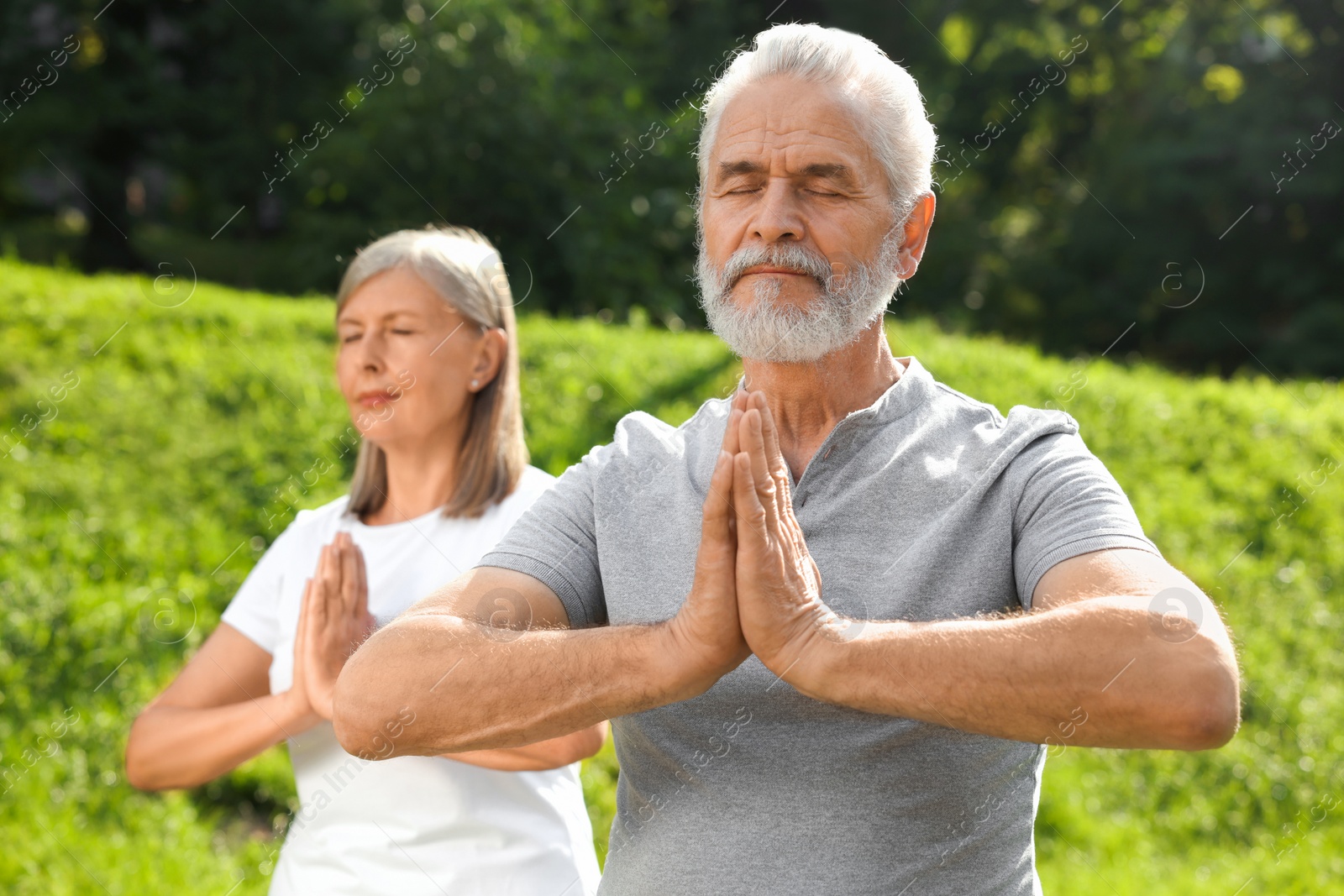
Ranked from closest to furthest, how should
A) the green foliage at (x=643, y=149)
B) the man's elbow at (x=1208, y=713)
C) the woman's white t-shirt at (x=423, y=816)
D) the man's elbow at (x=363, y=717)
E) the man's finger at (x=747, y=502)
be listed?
the man's elbow at (x=1208, y=713) → the man's finger at (x=747, y=502) → the man's elbow at (x=363, y=717) → the woman's white t-shirt at (x=423, y=816) → the green foliage at (x=643, y=149)

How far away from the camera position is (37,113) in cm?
1307

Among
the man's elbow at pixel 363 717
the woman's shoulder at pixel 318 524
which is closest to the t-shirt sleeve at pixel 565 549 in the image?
the man's elbow at pixel 363 717

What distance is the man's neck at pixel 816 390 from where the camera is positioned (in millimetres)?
2037

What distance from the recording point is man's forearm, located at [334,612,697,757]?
1.67 meters

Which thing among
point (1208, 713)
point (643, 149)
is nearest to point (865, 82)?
point (1208, 713)

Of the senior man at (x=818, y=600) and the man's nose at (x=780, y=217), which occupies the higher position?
the man's nose at (x=780, y=217)

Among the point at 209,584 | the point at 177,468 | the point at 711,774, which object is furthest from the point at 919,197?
the point at 177,468

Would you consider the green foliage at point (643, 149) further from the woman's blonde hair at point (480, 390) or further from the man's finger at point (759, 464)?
the man's finger at point (759, 464)

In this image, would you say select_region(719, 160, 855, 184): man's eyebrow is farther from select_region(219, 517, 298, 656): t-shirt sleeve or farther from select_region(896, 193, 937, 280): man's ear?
select_region(219, 517, 298, 656): t-shirt sleeve

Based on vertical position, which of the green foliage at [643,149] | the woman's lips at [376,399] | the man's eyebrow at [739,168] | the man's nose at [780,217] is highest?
the man's eyebrow at [739,168]

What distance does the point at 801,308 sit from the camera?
6.44ft

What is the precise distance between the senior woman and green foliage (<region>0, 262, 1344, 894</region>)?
2275 mm

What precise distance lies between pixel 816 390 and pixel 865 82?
55 centimetres

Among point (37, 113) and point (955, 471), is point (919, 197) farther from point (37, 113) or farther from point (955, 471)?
point (37, 113)
